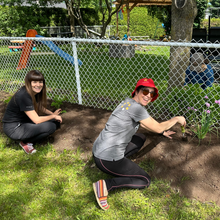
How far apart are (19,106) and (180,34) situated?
2.70 meters

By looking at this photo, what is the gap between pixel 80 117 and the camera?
3.72 meters

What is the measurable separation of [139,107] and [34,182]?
58.5 inches

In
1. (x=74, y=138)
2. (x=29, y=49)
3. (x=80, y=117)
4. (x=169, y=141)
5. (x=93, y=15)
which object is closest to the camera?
(x=169, y=141)

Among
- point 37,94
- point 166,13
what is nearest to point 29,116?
point 37,94

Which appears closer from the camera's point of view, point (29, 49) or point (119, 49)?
point (29, 49)

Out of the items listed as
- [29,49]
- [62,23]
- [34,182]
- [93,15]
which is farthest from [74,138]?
[93,15]

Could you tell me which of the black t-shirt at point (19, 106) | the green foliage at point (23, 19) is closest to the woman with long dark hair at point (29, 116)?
the black t-shirt at point (19, 106)

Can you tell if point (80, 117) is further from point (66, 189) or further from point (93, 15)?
point (93, 15)

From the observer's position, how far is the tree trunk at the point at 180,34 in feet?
11.4

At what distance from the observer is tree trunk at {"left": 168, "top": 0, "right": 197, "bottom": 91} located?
3471 millimetres

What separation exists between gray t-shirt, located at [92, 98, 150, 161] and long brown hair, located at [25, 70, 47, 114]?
1243mm

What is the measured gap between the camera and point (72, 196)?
2.37 m

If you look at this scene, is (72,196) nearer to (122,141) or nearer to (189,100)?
(122,141)

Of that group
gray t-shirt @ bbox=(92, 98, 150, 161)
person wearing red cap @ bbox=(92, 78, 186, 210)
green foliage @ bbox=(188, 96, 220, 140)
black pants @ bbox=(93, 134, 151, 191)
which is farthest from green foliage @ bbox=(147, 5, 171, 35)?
black pants @ bbox=(93, 134, 151, 191)
